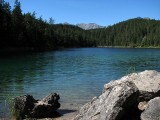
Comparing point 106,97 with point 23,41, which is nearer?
point 106,97

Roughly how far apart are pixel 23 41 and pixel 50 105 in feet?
422

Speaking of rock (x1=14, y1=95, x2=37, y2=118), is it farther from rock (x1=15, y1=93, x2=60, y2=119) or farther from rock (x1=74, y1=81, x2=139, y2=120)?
rock (x1=74, y1=81, x2=139, y2=120)

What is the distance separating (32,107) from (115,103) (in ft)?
22.9

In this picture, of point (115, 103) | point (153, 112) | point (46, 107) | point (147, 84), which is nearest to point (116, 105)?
point (115, 103)

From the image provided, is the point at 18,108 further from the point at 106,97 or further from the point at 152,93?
the point at 152,93

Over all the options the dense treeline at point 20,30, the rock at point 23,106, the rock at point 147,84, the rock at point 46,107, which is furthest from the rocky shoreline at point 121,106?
the dense treeline at point 20,30

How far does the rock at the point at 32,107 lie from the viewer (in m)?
18.2

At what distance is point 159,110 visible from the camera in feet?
42.4

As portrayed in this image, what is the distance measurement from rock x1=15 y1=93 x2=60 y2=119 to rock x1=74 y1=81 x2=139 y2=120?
4.91m

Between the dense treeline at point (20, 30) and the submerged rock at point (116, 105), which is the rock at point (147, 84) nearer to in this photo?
A: the submerged rock at point (116, 105)

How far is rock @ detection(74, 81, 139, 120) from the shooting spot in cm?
1328

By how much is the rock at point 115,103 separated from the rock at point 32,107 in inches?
193

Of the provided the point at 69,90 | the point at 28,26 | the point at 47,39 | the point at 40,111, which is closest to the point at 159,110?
the point at 40,111

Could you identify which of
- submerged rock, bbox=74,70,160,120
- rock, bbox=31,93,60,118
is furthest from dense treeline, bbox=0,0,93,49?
submerged rock, bbox=74,70,160,120
